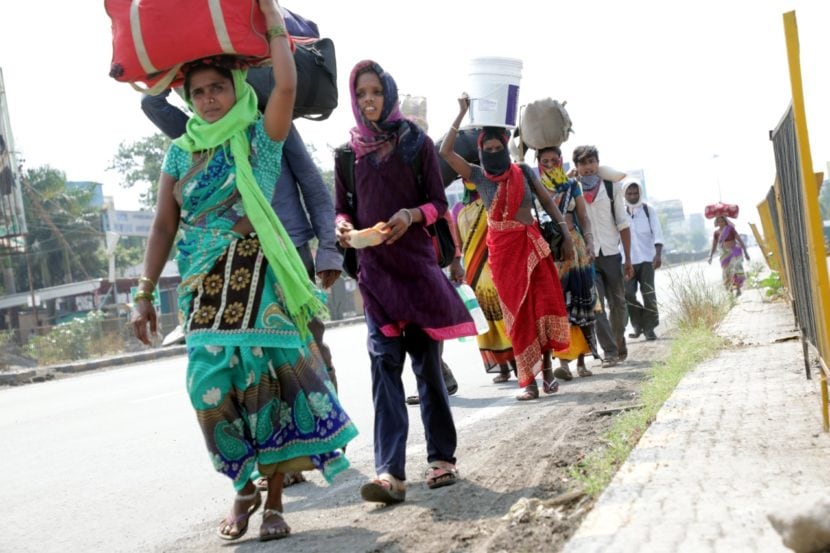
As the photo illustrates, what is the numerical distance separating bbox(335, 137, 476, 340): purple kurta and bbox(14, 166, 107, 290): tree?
4465 cm

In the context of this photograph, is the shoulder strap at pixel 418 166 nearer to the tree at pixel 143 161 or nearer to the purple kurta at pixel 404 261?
the purple kurta at pixel 404 261

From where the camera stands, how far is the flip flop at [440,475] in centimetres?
520

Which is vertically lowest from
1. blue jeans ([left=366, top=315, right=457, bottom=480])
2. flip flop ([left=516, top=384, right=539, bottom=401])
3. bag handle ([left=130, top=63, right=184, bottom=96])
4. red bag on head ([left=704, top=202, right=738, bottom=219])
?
flip flop ([left=516, top=384, right=539, bottom=401])

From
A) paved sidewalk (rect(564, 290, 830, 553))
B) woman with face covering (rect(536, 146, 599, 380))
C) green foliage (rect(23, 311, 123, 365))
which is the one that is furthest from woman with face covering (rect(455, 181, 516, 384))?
green foliage (rect(23, 311, 123, 365))

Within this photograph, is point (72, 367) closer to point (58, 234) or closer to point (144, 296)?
point (144, 296)

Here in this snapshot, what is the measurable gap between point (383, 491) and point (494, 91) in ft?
14.3

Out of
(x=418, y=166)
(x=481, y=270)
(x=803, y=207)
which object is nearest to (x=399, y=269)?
(x=418, y=166)

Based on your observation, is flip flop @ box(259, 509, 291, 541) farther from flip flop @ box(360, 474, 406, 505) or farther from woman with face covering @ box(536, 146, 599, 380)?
woman with face covering @ box(536, 146, 599, 380)

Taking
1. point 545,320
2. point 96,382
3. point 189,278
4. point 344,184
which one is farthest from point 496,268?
point 96,382

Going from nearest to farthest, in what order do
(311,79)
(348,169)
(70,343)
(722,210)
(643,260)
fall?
1. (348,169)
2. (311,79)
3. (643,260)
4. (722,210)
5. (70,343)

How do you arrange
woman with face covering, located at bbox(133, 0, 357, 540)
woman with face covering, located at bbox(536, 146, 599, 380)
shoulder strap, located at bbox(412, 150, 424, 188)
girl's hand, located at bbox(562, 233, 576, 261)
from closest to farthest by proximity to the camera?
woman with face covering, located at bbox(133, 0, 357, 540), shoulder strap, located at bbox(412, 150, 424, 188), girl's hand, located at bbox(562, 233, 576, 261), woman with face covering, located at bbox(536, 146, 599, 380)

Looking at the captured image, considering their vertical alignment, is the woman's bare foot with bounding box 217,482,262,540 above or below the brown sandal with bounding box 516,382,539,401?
above

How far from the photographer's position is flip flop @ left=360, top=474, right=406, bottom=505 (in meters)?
4.84

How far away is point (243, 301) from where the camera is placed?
4.50m
